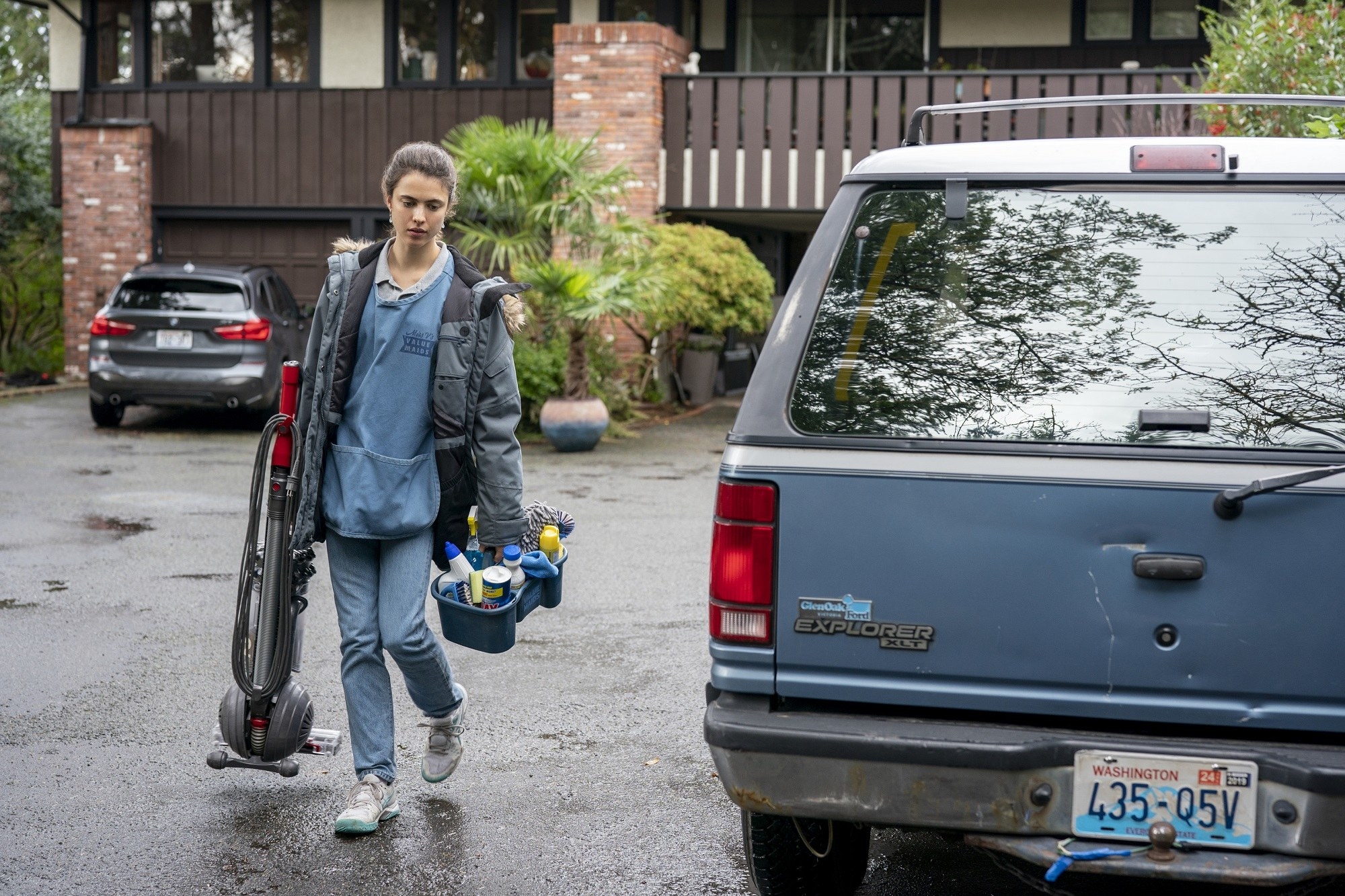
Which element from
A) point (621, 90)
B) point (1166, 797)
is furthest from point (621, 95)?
point (1166, 797)

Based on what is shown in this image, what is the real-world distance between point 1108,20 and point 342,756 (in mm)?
17885

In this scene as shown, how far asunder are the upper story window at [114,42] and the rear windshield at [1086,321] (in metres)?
20.4

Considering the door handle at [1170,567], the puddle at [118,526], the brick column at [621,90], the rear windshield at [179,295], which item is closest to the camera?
the door handle at [1170,567]

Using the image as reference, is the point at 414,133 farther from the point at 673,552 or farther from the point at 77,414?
the point at 673,552

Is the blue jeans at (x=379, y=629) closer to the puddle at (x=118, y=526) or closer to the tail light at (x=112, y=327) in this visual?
the puddle at (x=118, y=526)

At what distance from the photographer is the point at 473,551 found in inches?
170

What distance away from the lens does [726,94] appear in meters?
18.4

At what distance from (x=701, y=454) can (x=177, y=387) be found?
5113 mm

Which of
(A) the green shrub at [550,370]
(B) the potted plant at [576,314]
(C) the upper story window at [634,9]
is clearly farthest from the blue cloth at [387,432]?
(C) the upper story window at [634,9]

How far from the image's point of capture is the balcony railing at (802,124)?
701 inches

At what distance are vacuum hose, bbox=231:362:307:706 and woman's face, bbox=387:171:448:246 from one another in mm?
499

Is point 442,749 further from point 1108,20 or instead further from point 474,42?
point 1108,20

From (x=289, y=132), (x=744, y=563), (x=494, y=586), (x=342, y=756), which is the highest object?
(x=289, y=132)

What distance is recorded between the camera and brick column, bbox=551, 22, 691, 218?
18109 mm
